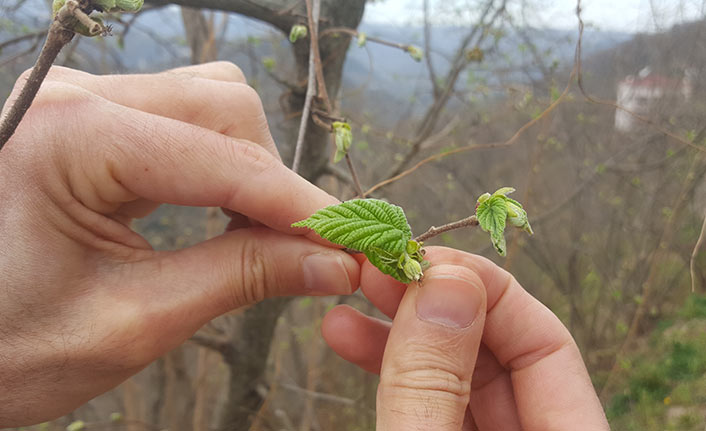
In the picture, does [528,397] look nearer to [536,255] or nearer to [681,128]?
[681,128]

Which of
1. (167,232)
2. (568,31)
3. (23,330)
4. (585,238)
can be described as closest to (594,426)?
(23,330)

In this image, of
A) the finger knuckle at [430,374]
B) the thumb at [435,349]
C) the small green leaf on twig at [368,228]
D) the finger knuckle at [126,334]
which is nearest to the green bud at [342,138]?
the small green leaf on twig at [368,228]

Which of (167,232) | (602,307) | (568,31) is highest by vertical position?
(568,31)

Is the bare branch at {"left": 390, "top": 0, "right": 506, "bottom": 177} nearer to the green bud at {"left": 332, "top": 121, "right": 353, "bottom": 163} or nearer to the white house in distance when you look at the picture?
the green bud at {"left": 332, "top": 121, "right": 353, "bottom": 163}

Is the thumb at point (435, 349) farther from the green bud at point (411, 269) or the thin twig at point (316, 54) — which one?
the thin twig at point (316, 54)

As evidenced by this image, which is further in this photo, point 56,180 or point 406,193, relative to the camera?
point 406,193

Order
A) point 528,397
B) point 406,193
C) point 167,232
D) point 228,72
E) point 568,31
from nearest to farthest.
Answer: point 528,397, point 228,72, point 568,31, point 167,232, point 406,193

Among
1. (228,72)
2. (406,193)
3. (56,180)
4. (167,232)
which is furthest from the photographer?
(406,193)
